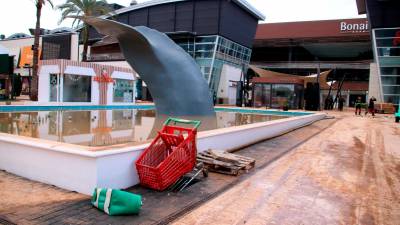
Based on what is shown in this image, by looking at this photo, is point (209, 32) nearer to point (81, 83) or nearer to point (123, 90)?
point (123, 90)

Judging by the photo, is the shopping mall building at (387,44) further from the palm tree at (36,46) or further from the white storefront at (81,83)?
the palm tree at (36,46)

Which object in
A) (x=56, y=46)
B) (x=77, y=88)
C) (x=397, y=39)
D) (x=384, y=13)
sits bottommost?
(x=77, y=88)

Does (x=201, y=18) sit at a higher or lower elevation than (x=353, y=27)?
lower

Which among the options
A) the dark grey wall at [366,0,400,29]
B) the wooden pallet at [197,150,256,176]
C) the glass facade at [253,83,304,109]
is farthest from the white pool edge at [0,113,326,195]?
the dark grey wall at [366,0,400,29]

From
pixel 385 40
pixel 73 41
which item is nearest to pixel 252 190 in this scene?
pixel 385 40

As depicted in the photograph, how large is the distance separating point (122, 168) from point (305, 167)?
4.31m

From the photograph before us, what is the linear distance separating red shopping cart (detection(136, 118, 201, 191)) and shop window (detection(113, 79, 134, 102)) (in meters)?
24.3

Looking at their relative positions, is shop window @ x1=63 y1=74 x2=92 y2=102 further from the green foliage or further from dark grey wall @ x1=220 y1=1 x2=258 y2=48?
dark grey wall @ x1=220 y1=1 x2=258 y2=48

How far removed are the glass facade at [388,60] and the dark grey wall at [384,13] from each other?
65cm

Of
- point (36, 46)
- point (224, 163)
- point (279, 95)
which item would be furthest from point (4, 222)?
point (279, 95)

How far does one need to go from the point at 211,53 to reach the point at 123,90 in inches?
644

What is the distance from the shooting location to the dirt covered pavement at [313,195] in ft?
15.9

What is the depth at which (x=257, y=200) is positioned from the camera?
5.52 meters

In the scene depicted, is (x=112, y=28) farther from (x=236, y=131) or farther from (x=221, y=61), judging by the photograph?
(x=221, y=61)
